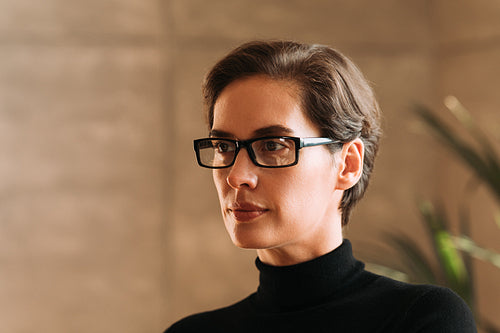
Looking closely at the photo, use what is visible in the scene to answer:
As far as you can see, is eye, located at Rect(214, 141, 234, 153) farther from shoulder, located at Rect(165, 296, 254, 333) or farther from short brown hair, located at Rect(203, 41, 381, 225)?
shoulder, located at Rect(165, 296, 254, 333)

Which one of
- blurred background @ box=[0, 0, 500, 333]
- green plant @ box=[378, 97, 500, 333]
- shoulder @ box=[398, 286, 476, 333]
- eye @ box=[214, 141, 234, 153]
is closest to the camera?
shoulder @ box=[398, 286, 476, 333]

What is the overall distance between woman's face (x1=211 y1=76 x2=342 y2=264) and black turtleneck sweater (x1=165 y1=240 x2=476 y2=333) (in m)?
0.10

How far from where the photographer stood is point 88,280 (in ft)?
10.8

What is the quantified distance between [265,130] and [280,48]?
186 mm

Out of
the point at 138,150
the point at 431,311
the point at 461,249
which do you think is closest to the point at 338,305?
the point at 431,311

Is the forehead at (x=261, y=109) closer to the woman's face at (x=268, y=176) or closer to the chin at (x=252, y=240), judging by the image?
the woman's face at (x=268, y=176)

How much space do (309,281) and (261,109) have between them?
328 millimetres

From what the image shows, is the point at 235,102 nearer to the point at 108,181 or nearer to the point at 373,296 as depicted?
the point at 373,296

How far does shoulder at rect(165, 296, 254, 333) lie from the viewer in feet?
4.13

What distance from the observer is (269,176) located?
1.08 metres

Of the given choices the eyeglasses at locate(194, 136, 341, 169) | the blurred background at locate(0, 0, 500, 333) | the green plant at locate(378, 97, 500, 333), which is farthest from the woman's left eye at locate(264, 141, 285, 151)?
the blurred background at locate(0, 0, 500, 333)

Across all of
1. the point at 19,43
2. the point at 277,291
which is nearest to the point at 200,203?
the point at 19,43

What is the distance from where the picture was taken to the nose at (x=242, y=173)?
106 cm

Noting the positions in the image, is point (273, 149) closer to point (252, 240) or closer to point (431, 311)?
point (252, 240)
